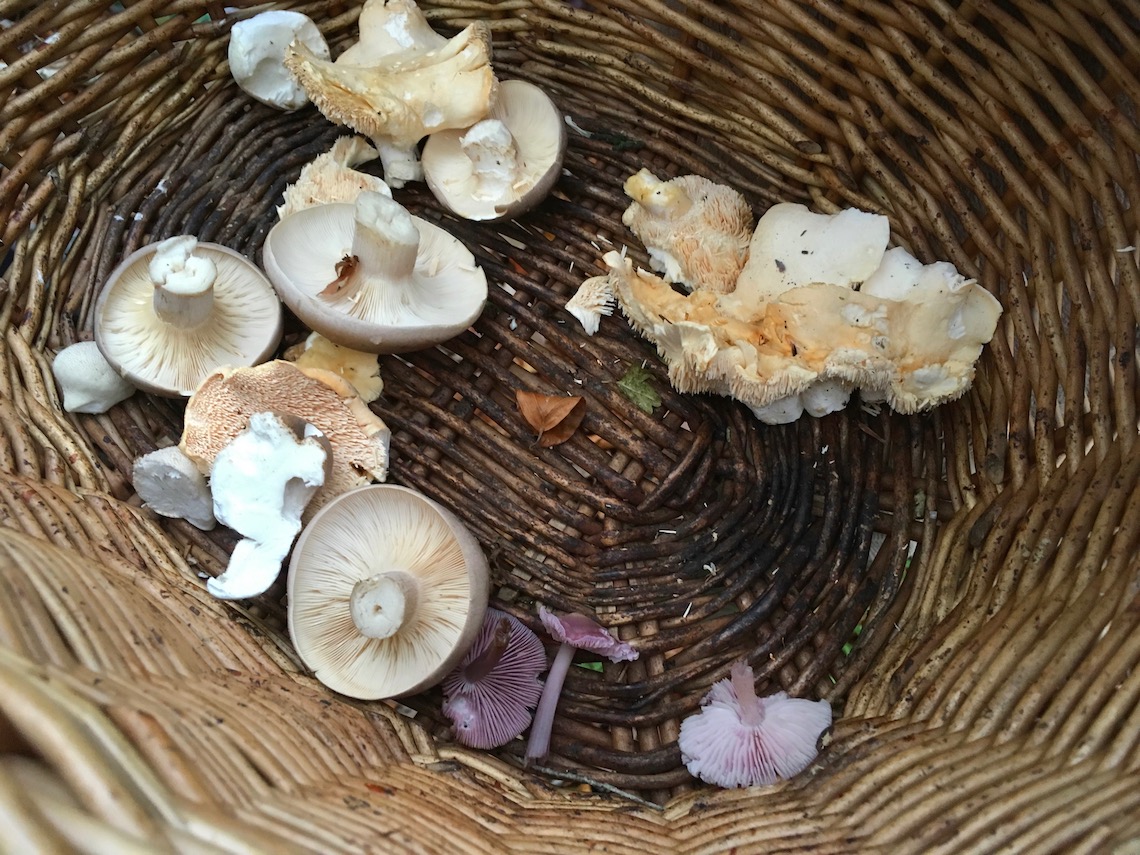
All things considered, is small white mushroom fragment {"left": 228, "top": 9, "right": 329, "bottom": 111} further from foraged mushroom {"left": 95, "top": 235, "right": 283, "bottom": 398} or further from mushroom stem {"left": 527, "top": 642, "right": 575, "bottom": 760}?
mushroom stem {"left": 527, "top": 642, "right": 575, "bottom": 760}

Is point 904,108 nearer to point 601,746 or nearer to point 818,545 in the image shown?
point 818,545

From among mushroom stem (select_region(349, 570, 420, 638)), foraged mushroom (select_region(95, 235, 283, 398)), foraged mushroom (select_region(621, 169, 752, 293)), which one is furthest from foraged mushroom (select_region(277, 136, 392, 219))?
mushroom stem (select_region(349, 570, 420, 638))

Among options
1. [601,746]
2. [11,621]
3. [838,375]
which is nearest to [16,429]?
[11,621]

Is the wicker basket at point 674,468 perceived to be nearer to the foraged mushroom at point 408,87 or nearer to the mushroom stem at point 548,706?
the mushroom stem at point 548,706

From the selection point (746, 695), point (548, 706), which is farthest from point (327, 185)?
point (746, 695)

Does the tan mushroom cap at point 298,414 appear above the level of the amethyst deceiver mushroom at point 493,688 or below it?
above

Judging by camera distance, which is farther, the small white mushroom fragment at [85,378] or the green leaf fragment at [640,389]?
the green leaf fragment at [640,389]

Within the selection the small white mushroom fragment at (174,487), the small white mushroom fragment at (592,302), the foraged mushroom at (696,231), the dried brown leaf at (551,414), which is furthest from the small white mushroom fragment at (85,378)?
the foraged mushroom at (696,231)
